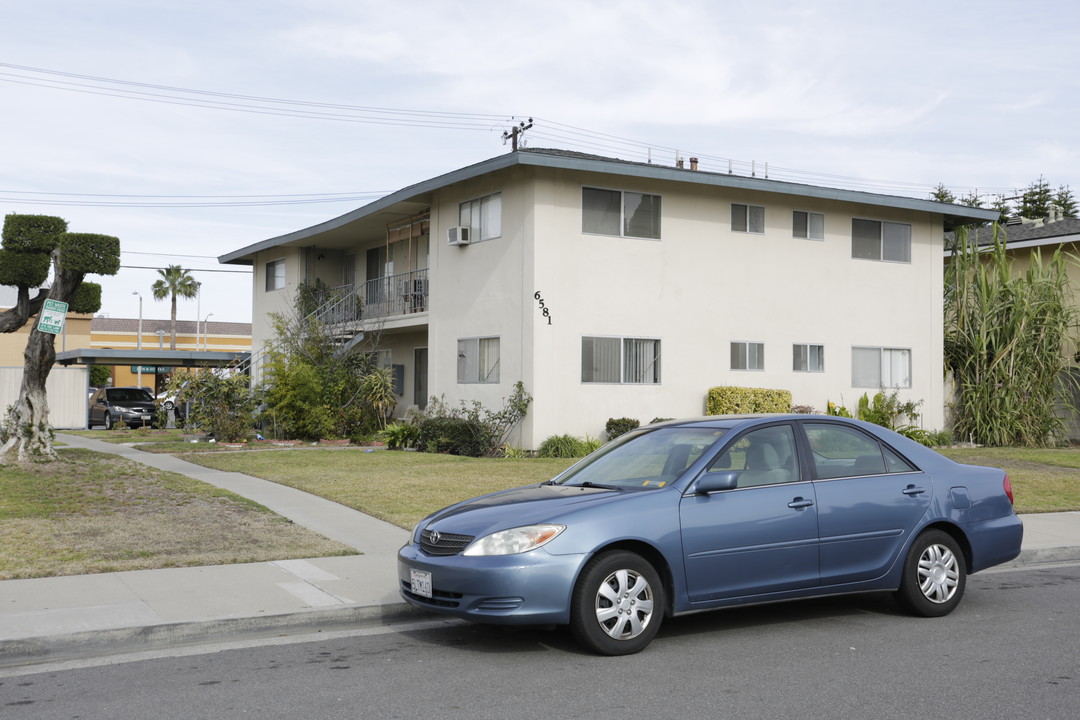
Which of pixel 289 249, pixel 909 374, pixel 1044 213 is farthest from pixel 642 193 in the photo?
pixel 1044 213

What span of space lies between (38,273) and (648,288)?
11.5 m

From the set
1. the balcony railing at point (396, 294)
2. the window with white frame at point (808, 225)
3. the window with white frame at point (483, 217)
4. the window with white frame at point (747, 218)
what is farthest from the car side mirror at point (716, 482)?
the balcony railing at point (396, 294)

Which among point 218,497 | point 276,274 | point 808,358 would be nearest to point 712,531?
point 218,497

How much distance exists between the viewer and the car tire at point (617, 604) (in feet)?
21.4

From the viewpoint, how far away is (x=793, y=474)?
7.45 m

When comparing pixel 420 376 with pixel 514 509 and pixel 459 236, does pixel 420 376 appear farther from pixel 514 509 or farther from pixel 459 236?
pixel 514 509

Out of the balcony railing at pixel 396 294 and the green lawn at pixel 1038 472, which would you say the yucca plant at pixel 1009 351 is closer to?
the green lawn at pixel 1038 472

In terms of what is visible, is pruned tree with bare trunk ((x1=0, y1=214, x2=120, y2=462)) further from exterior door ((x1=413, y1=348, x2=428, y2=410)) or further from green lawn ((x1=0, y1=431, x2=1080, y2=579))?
exterior door ((x1=413, y1=348, x2=428, y2=410))

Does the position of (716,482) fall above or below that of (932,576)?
above

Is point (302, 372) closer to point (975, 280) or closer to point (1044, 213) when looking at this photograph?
point (975, 280)

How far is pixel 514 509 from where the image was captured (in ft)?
22.6

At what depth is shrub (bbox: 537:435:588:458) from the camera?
20406 millimetres

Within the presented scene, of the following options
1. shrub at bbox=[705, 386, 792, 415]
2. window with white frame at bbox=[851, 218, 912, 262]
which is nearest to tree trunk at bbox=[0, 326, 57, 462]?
shrub at bbox=[705, 386, 792, 415]

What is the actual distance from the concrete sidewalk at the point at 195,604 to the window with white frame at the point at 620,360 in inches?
433
